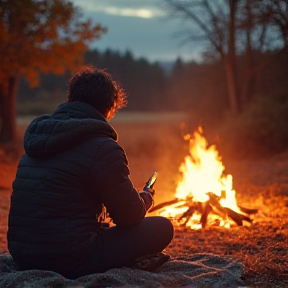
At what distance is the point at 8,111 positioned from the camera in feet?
62.5

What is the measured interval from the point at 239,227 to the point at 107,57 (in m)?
53.2

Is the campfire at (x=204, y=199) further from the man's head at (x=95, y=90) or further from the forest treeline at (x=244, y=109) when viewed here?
the man's head at (x=95, y=90)

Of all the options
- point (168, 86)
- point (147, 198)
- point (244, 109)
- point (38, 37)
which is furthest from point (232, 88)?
point (168, 86)

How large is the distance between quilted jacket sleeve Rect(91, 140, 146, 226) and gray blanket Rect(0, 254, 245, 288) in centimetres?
46

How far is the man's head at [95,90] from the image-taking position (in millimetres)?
3898

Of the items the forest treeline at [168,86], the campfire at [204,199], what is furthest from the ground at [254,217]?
the forest treeline at [168,86]

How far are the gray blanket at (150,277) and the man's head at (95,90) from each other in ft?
4.01

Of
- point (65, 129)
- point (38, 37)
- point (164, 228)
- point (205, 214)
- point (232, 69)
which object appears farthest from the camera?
point (232, 69)

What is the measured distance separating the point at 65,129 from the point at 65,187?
0.40m

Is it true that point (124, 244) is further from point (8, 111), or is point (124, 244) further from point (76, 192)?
point (8, 111)

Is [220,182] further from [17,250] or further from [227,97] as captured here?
[227,97]

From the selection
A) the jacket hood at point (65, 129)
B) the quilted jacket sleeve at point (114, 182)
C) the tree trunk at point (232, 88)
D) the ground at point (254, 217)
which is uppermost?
the tree trunk at point (232, 88)

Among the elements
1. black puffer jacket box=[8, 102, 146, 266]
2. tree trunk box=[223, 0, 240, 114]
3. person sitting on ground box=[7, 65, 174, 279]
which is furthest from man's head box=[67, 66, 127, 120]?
tree trunk box=[223, 0, 240, 114]

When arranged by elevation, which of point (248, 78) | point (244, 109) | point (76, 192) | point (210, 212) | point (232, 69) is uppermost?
point (232, 69)
